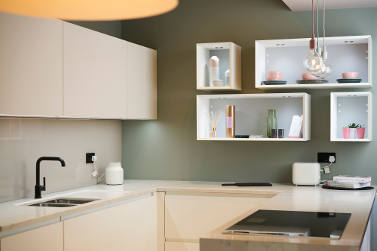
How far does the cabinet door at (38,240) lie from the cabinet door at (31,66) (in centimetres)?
75

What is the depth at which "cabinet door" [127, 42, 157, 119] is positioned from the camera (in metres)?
5.18

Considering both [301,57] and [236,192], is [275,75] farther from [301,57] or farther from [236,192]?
[236,192]

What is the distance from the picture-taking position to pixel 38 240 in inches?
138

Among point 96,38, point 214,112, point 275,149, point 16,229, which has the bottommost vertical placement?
point 16,229

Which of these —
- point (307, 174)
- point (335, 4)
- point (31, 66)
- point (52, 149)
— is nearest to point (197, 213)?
point (307, 174)

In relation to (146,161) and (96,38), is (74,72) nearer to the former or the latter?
(96,38)

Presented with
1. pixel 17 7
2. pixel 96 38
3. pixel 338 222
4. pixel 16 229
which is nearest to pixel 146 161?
pixel 96 38

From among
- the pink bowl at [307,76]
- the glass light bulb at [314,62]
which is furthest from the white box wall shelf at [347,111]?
the glass light bulb at [314,62]

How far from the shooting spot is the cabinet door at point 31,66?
366 cm

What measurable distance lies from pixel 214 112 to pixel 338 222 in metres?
2.55

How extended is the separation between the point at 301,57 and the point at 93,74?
6.30 ft

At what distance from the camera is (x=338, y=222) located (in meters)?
3.16

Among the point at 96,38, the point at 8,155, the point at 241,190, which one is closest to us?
the point at 8,155

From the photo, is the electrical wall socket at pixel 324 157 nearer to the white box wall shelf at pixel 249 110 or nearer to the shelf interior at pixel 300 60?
the white box wall shelf at pixel 249 110
